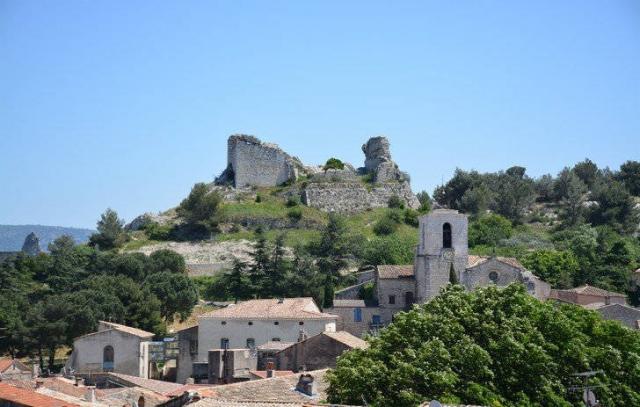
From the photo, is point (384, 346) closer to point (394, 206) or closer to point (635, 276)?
point (635, 276)

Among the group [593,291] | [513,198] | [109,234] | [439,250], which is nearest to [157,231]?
[109,234]

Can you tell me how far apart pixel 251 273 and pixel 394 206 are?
24.4 m

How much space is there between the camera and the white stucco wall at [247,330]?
58.1 meters

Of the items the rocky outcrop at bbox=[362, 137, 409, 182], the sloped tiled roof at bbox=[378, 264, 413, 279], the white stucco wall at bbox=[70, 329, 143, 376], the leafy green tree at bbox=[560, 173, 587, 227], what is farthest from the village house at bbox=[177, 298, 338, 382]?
the leafy green tree at bbox=[560, 173, 587, 227]

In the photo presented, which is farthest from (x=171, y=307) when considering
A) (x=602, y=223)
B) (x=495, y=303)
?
(x=602, y=223)

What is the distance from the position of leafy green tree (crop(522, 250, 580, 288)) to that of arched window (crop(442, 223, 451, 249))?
9814 mm

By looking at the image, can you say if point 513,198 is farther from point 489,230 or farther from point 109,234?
point 109,234

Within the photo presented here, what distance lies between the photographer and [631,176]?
4370 inches

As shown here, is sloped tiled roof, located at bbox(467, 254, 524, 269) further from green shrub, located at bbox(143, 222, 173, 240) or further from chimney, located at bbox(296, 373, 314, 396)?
green shrub, located at bbox(143, 222, 173, 240)

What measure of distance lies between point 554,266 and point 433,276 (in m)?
13.2

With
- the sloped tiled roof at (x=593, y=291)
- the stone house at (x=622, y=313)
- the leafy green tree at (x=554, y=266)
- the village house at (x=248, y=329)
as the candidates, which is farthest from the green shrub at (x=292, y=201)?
the stone house at (x=622, y=313)

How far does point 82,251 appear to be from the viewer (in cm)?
8506

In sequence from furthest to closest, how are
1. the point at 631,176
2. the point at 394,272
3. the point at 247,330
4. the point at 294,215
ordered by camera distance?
the point at 631,176 → the point at 294,215 → the point at 394,272 → the point at 247,330

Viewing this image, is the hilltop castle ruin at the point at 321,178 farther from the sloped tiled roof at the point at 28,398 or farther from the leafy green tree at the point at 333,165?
the sloped tiled roof at the point at 28,398
